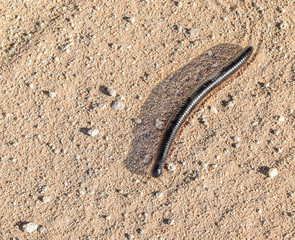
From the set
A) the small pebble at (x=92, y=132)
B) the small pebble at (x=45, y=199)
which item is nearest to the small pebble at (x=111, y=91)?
the small pebble at (x=92, y=132)

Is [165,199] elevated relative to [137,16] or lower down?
lower down

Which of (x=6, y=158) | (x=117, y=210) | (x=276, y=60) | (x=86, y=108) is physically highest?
(x=276, y=60)

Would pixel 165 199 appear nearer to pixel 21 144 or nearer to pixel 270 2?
pixel 21 144

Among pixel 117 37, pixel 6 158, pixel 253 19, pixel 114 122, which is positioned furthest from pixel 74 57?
pixel 253 19

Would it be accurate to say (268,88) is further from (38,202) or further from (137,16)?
(38,202)

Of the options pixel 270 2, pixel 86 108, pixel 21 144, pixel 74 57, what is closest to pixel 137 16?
pixel 74 57

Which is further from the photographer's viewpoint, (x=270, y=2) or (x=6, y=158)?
(x=270, y=2)

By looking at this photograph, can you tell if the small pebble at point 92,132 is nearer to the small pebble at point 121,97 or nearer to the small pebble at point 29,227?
the small pebble at point 121,97

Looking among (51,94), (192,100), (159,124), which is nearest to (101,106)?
(51,94)

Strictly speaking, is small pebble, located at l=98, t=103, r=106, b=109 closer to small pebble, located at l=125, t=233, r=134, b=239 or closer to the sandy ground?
the sandy ground
